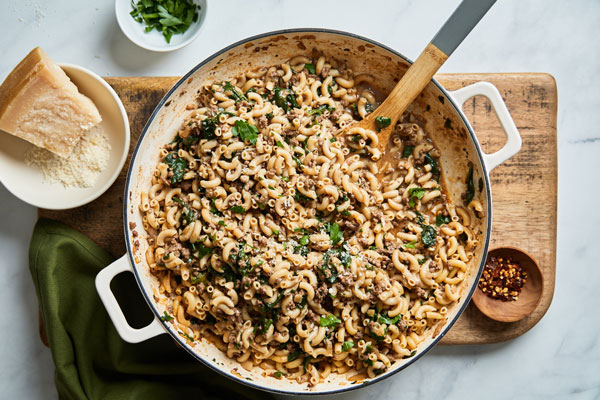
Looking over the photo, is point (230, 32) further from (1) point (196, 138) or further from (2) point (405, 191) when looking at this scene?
(2) point (405, 191)

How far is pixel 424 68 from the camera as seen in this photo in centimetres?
316

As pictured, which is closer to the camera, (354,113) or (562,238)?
(354,113)

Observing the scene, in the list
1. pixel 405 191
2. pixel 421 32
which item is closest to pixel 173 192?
pixel 405 191

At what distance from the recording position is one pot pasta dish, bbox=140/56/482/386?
3.14 meters

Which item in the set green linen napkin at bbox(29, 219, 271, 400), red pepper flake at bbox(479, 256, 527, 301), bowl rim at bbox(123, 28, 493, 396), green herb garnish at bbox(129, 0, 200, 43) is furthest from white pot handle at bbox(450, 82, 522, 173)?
green linen napkin at bbox(29, 219, 271, 400)

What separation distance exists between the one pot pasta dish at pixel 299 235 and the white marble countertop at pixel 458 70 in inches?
26.2

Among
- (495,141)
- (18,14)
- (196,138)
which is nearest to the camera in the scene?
(196,138)

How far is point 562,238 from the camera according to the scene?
4008 mm

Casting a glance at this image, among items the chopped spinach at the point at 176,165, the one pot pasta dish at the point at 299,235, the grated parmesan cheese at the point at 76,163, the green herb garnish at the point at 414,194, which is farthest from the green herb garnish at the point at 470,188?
the grated parmesan cheese at the point at 76,163

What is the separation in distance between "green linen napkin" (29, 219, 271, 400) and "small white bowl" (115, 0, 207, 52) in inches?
56.8

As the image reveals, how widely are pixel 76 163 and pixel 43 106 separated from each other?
44cm

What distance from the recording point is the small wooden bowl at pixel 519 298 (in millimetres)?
3521

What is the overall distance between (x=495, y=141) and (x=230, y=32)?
2.12 meters

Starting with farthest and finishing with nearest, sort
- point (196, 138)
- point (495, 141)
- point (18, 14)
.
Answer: point (18, 14) < point (495, 141) < point (196, 138)
